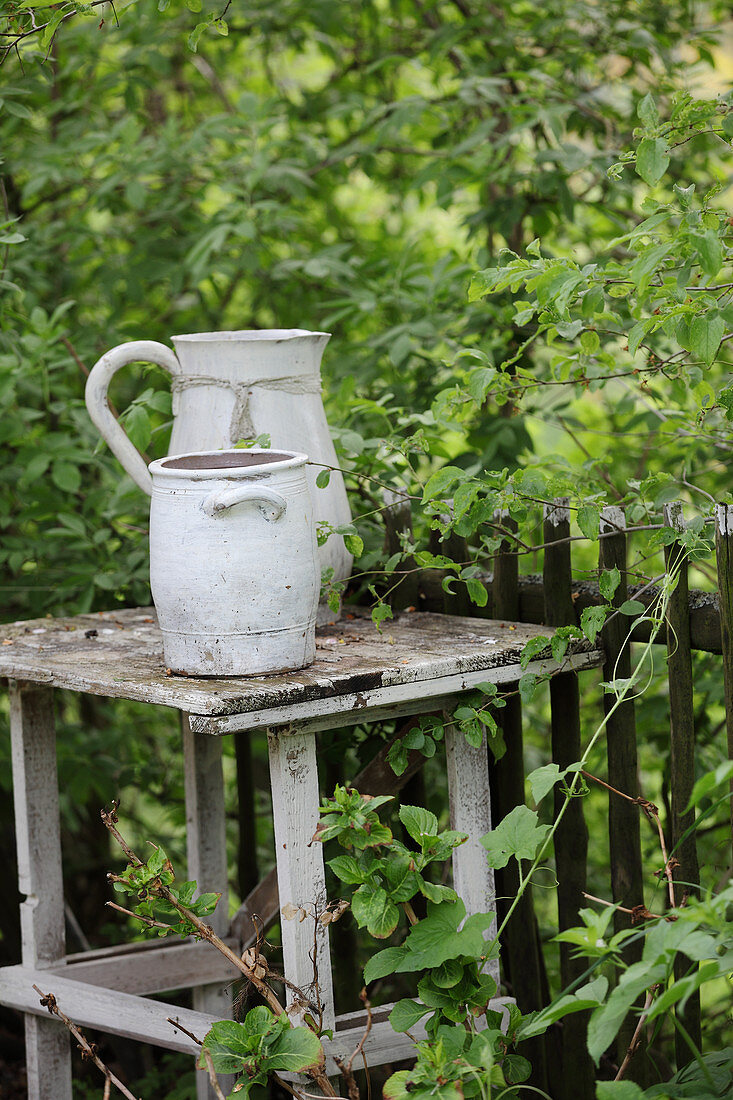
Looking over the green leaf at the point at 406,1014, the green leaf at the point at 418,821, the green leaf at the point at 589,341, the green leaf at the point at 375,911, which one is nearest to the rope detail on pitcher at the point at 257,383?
the green leaf at the point at 589,341

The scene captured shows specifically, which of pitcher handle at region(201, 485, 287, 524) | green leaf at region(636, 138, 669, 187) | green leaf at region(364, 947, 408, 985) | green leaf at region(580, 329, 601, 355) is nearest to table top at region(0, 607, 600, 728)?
pitcher handle at region(201, 485, 287, 524)

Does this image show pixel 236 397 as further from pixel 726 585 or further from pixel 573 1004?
pixel 573 1004

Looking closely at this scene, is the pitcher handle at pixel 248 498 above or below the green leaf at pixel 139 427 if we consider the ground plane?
below

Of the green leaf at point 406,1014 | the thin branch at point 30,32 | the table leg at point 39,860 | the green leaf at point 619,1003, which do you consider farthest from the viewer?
the table leg at point 39,860

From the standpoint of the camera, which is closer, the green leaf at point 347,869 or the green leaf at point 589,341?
the green leaf at point 347,869

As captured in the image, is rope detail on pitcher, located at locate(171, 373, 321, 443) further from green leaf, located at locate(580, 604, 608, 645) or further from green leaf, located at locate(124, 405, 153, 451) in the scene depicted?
green leaf, located at locate(580, 604, 608, 645)

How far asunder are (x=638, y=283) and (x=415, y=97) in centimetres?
180

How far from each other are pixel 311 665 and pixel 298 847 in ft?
0.93

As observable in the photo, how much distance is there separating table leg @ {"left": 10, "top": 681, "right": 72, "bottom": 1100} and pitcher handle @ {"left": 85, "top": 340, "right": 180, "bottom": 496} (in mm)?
502

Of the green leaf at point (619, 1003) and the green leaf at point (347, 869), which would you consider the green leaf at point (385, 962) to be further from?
the green leaf at point (619, 1003)

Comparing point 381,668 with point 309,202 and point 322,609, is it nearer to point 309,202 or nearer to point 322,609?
point 322,609

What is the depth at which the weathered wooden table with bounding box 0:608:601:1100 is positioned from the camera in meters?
1.75

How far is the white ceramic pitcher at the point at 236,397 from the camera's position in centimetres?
207

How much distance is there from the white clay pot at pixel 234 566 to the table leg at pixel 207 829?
0.87 meters
